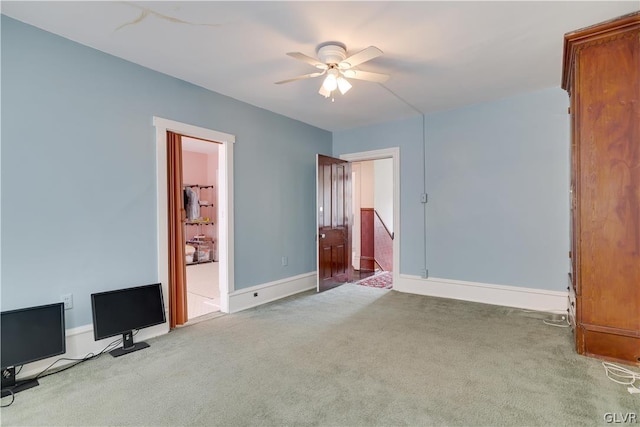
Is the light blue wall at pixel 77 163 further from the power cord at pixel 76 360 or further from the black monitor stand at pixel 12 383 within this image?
the black monitor stand at pixel 12 383

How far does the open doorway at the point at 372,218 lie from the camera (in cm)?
672

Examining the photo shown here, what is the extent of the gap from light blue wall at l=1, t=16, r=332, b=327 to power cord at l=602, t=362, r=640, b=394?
3799 millimetres

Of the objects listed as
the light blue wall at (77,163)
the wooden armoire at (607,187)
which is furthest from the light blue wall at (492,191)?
the light blue wall at (77,163)

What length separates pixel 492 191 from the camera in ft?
13.6

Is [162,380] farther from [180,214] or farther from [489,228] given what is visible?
[489,228]

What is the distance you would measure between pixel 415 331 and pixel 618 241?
1794 mm

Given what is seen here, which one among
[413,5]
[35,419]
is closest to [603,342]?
[413,5]

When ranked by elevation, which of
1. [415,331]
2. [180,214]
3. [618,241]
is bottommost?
[415,331]

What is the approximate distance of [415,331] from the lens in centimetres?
318

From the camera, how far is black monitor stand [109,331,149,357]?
8.91 feet

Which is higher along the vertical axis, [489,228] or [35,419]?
[489,228]

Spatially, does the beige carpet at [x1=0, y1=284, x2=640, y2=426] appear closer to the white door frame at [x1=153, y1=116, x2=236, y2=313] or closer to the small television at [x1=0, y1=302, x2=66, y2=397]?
the small television at [x1=0, y1=302, x2=66, y2=397]

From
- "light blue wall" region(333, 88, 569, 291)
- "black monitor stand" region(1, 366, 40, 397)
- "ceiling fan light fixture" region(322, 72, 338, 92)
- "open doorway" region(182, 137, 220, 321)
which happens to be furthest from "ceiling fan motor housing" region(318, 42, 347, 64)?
"open doorway" region(182, 137, 220, 321)

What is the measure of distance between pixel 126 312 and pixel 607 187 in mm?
4086
